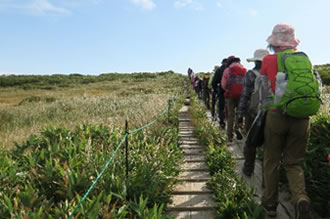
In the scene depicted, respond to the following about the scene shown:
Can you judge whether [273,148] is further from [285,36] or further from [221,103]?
[221,103]

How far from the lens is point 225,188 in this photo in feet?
12.3

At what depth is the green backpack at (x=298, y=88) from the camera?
282 centimetres

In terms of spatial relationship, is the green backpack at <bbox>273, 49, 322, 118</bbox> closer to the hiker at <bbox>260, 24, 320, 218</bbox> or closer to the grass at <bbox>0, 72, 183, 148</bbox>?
the hiker at <bbox>260, 24, 320, 218</bbox>

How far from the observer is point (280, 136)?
3141 millimetres

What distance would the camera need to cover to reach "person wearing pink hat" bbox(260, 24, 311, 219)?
3.05m

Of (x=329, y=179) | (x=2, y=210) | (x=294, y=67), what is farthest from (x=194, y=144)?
(x=2, y=210)

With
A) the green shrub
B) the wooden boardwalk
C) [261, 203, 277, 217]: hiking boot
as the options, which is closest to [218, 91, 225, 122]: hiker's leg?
the wooden boardwalk

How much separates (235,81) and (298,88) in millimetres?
3572

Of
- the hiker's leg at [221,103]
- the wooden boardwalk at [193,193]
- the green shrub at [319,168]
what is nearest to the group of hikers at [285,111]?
the green shrub at [319,168]

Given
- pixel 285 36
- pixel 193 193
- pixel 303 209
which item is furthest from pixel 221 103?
pixel 303 209

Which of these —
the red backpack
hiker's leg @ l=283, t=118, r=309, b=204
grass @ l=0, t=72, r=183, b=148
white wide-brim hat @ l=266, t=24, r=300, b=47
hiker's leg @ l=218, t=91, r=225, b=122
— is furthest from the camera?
hiker's leg @ l=218, t=91, r=225, b=122

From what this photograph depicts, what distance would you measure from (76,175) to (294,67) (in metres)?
2.90

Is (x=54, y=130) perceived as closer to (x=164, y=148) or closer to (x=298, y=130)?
(x=164, y=148)

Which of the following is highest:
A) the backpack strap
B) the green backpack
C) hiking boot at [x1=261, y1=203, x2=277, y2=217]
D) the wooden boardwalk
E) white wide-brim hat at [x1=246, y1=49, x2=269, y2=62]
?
white wide-brim hat at [x1=246, y1=49, x2=269, y2=62]
